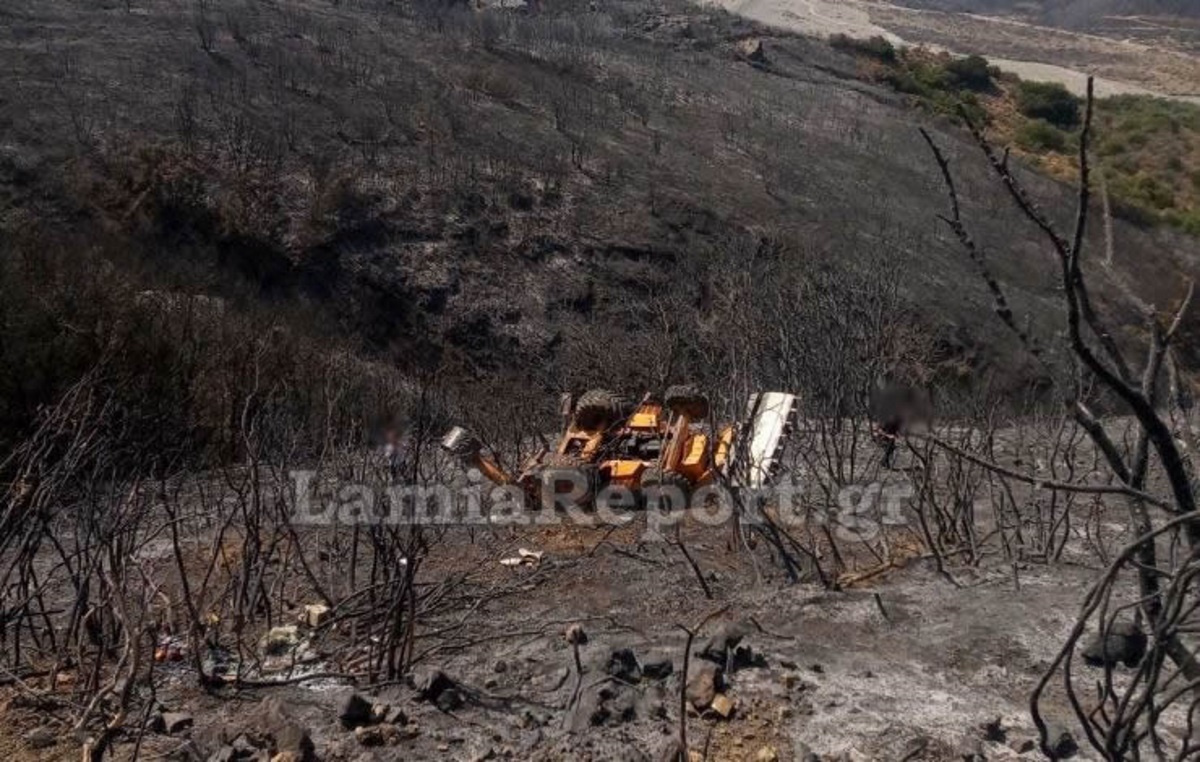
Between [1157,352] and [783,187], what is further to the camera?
[783,187]

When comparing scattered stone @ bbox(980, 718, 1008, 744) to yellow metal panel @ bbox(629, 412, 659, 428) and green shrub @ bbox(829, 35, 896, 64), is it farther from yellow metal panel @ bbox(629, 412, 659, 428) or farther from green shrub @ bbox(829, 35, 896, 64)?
green shrub @ bbox(829, 35, 896, 64)

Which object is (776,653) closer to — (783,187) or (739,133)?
(783,187)

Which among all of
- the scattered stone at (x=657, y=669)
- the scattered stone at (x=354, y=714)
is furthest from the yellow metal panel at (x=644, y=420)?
the scattered stone at (x=354, y=714)

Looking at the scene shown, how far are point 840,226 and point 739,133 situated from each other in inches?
313

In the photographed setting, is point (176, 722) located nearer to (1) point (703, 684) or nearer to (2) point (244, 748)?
(2) point (244, 748)

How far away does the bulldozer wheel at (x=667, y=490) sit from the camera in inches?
356

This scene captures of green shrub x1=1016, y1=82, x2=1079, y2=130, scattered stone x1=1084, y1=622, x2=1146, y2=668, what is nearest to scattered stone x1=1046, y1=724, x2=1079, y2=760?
scattered stone x1=1084, y1=622, x2=1146, y2=668

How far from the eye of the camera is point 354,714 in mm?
4898

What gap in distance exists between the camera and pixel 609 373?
677 inches

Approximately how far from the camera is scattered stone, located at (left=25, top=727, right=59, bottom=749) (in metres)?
4.64

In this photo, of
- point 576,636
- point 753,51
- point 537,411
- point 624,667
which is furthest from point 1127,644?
point 753,51

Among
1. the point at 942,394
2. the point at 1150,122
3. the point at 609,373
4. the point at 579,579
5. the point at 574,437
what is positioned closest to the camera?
the point at 579,579

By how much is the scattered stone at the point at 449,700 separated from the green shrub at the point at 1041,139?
51706mm

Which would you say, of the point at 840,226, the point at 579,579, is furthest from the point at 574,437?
the point at 840,226
